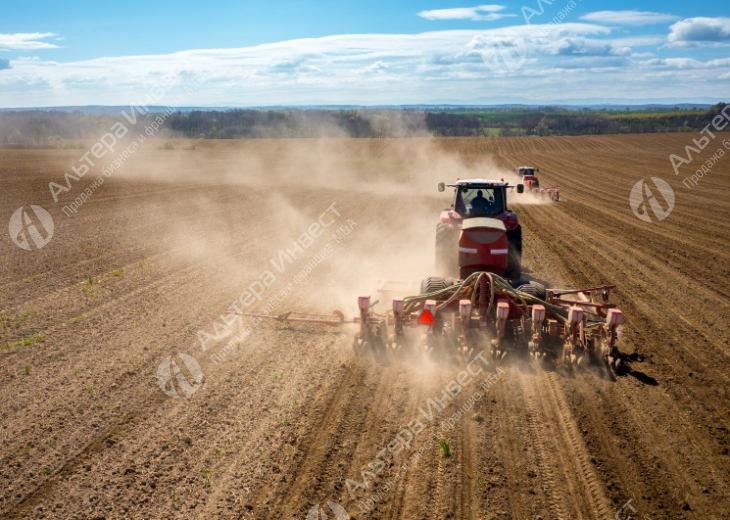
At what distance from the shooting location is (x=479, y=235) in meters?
8.62

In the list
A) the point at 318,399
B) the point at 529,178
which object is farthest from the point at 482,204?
the point at 529,178

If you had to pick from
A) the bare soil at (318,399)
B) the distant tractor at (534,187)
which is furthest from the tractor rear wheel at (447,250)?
the distant tractor at (534,187)

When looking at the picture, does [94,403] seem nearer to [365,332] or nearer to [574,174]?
[365,332]

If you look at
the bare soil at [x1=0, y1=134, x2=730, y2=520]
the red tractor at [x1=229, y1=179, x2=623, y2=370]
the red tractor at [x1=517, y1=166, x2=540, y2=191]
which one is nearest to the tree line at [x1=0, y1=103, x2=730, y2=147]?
the red tractor at [x1=517, y1=166, x2=540, y2=191]

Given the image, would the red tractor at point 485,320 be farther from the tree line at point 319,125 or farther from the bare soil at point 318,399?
the tree line at point 319,125

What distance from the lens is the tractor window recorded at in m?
10.2

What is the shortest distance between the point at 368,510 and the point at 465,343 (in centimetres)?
342

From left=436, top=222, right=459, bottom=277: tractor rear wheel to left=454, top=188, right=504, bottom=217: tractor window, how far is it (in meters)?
0.63

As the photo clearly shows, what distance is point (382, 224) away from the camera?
1908cm

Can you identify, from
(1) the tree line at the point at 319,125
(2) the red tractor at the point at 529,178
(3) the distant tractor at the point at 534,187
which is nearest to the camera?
(3) the distant tractor at the point at 534,187

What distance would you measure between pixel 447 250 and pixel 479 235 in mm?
1526

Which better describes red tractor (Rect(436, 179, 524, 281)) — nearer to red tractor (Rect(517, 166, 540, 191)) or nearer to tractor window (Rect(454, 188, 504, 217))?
tractor window (Rect(454, 188, 504, 217))

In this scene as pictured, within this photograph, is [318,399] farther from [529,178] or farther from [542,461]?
[529,178]

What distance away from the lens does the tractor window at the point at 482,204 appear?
10188 mm
